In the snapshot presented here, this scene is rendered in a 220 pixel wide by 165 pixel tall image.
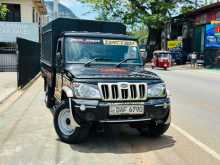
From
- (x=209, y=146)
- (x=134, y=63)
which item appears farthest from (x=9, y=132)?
(x=209, y=146)

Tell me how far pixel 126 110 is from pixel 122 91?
33 centimetres

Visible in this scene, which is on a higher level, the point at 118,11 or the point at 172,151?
the point at 118,11

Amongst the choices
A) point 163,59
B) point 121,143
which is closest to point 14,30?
point 163,59

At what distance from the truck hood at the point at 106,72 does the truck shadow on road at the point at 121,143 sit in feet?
3.99

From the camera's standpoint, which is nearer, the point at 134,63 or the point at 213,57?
the point at 134,63

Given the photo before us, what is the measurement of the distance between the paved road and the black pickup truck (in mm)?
374

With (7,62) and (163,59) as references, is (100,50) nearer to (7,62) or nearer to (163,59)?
(7,62)

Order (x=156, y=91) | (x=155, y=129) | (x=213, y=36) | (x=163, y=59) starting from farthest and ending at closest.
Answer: (x=213, y=36), (x=163, y=59), (x=155, y=129), (x=156, y=91)

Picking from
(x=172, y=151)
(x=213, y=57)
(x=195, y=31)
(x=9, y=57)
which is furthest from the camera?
(x=195, y=31)

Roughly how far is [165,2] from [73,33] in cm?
4430

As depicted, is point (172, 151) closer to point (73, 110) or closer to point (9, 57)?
point (73, 110)

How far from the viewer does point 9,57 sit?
105 ft

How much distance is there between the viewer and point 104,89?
7.74 meters

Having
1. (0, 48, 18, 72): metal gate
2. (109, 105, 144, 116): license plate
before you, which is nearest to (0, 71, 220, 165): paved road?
(109, 105, 144, 116): license plate
